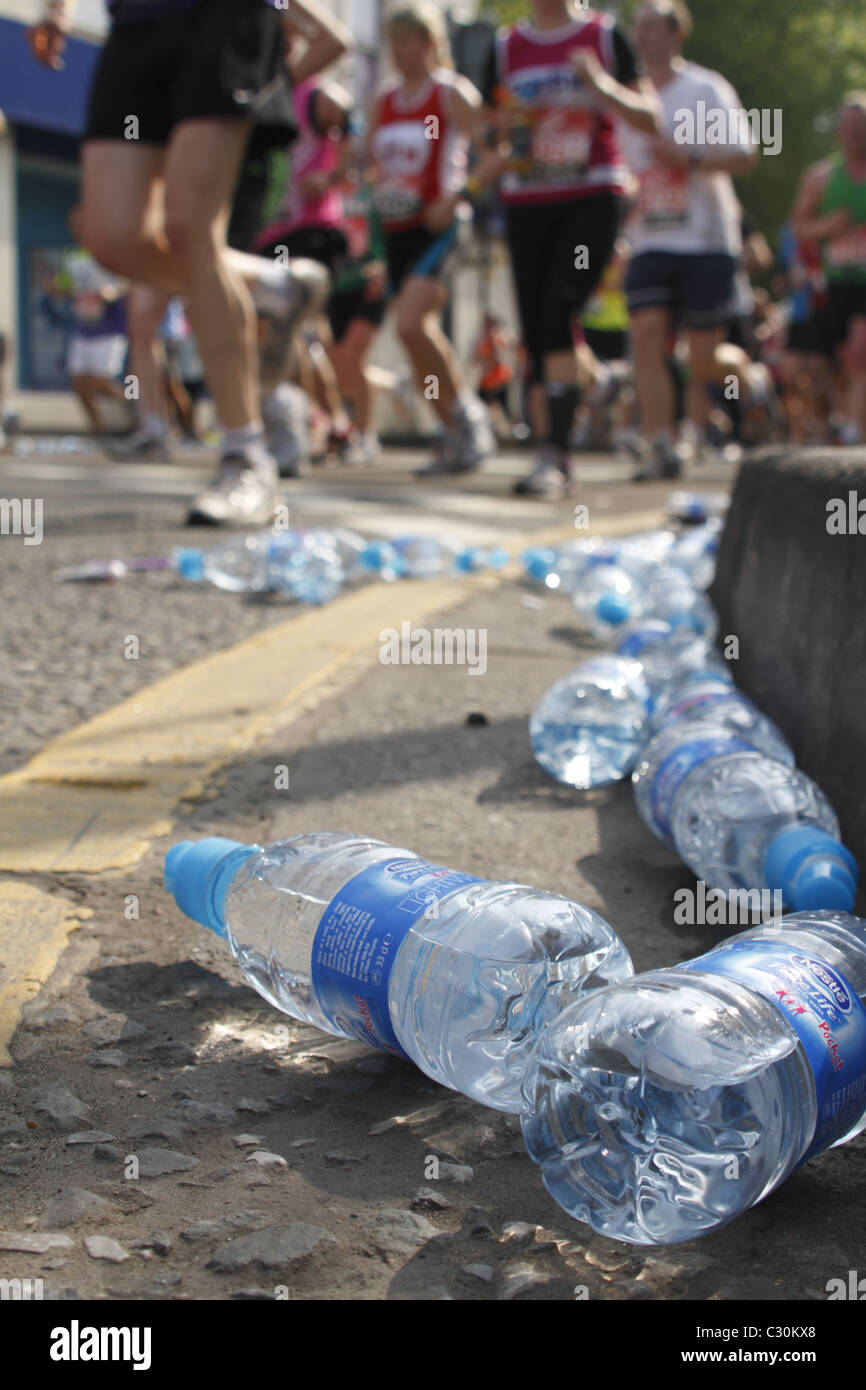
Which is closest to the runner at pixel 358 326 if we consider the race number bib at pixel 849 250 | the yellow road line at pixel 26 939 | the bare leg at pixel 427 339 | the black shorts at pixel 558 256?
the bare leg at pixel 427 339

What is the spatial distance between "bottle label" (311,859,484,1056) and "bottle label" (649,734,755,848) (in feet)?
2.31

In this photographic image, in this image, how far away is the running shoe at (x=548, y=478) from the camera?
7.43m

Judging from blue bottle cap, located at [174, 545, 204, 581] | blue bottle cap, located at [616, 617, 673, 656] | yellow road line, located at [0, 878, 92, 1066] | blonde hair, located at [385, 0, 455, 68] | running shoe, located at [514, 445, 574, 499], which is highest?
blonde hair, located at [385, 0, 455, 68]

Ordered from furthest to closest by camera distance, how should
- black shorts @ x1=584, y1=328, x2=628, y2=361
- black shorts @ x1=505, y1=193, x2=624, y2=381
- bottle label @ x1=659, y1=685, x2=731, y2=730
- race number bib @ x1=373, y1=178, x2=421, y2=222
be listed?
black shorts @ x1=584, y1=328, x2=628, y2=361, race number bib @ x1=373, y1=178, x2=421, y2=222, black shorts @ x1=505, y1=193, x2=624, y2=381, bottle label @ x1=659, y1=685, x2=731, y2=730

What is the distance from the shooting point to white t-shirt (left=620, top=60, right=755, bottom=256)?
7.79 metres

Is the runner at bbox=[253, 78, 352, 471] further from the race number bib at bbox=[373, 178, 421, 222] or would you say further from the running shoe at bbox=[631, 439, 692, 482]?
the running shoe at bbox=[631, 439, 692, 482]

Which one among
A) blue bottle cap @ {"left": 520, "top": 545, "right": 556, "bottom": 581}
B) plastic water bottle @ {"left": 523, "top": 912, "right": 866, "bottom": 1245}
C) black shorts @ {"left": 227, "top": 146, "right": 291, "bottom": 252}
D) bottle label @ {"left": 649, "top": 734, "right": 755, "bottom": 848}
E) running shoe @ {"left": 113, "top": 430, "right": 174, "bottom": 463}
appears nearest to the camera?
plastic water bottle @ {"left": 523, "top": 912, "right": 866, "bottom": 1245}

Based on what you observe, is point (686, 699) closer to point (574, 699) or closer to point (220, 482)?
point (574, 699)

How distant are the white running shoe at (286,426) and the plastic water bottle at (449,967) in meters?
5.55

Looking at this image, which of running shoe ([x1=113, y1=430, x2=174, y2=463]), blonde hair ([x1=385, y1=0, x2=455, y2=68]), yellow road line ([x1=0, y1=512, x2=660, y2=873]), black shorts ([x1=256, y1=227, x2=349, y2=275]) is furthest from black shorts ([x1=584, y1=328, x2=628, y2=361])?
yellow road line ([x1=0, y1=512, x2=660, y2=873])

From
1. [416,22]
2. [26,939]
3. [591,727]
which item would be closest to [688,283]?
[416,22]

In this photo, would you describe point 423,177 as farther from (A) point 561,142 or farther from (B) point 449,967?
(B) point 449,967

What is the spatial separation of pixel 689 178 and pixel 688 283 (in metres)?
0.53

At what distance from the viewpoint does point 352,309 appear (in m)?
9.94
